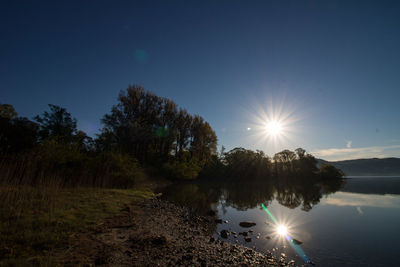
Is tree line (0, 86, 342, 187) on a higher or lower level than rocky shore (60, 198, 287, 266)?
higher

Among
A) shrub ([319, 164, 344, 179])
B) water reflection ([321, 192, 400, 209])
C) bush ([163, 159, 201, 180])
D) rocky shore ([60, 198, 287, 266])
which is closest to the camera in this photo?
rocky shore ([60, 198, 287, 266])

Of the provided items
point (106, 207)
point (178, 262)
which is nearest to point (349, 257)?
point (178, 262)

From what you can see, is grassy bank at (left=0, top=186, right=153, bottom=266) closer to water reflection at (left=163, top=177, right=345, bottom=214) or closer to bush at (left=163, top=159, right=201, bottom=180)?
water reflection at (left=163, top=177, right=345, bottom=214)

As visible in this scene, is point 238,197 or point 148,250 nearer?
point 148,250

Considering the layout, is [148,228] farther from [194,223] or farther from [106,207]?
[106,207]

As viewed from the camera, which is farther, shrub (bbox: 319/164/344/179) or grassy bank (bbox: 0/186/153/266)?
shrub (bbox: 319/164/344/179)

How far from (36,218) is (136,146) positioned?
35139 mm

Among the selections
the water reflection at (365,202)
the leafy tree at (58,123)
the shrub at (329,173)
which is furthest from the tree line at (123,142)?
the shrub at (329,173)

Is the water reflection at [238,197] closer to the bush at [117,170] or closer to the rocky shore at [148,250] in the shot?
the bush at [117,170]

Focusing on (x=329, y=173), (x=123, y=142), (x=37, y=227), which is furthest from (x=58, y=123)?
(x=329, y=173)

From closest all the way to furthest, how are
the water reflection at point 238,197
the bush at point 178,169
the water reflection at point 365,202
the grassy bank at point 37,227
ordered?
the grassy bank at point 37,227 < the water reflection at point 238,197 < the water reflection at point 365,202 < the bush at point 178,169

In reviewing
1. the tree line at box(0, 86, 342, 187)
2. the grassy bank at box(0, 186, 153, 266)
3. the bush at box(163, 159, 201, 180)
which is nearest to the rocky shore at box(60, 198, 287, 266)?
the grassy bank at box(0, 186, 153, 266)

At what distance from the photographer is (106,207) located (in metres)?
10.4

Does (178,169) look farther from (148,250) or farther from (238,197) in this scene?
(148,250)
